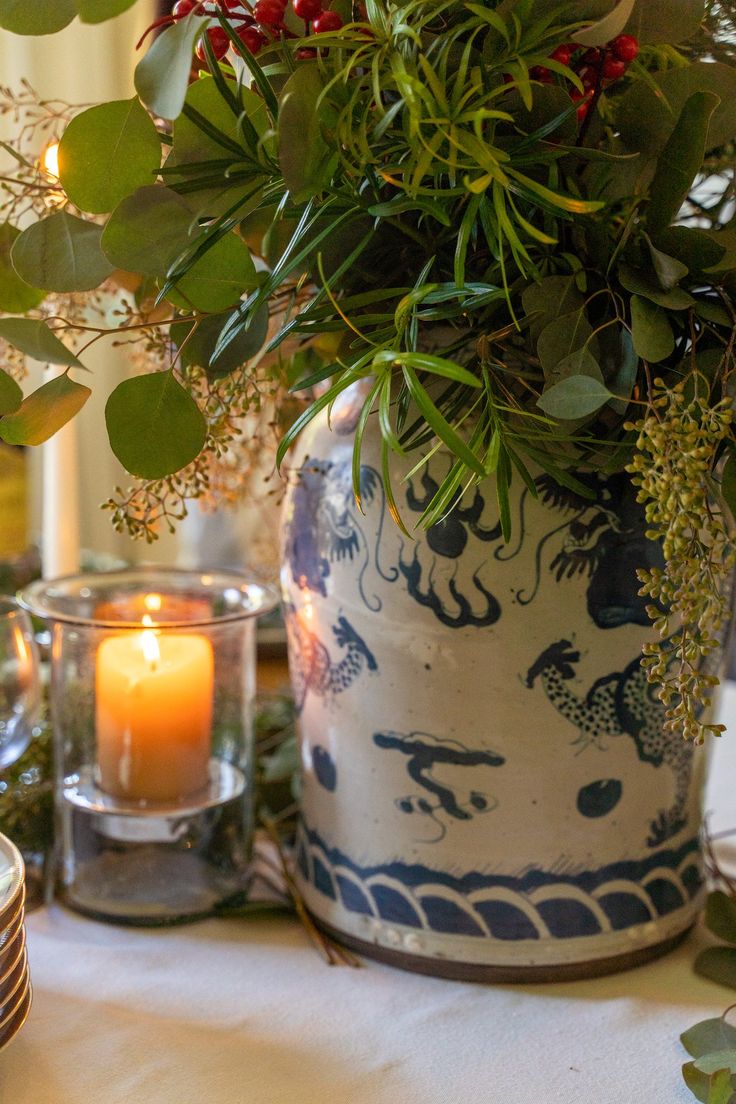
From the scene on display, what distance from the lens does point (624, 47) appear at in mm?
336

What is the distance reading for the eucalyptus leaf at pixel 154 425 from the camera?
0.37 meters

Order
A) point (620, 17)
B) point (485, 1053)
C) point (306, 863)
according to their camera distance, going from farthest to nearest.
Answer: point (306, 863) < point (485, 1053) < point (620, 17)

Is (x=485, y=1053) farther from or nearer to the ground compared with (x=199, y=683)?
nearer to the ground

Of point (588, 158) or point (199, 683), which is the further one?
point (199, 683)

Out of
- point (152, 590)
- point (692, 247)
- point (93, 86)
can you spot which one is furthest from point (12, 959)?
point (93, 86)

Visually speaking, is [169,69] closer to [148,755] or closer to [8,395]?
[8,395]

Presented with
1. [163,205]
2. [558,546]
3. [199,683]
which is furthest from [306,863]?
[163,205]

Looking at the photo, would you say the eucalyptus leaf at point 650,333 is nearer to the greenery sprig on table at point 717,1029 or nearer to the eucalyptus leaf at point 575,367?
the eucalyptus leaf at point 575,367

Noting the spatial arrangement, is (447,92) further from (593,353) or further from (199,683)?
(199,683)

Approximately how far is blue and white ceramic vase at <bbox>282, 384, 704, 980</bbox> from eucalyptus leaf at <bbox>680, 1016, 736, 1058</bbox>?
0.19 feet

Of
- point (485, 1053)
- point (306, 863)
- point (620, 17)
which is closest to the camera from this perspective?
point (620, 17)

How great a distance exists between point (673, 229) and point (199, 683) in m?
0.29

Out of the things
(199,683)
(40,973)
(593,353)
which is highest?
(593,353)

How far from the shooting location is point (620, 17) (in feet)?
1.00
